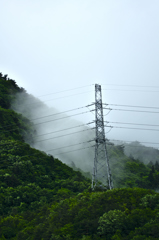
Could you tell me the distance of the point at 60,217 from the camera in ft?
92.3

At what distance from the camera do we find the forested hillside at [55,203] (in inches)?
915

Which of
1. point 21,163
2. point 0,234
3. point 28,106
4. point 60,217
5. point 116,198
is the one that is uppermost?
point 28,106

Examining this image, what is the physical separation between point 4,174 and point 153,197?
95.4ft

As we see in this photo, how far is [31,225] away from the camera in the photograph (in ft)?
98.7

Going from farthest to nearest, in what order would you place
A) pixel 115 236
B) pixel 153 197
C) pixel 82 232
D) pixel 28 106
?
pixel 28 106
pixel 153 197
pixel 82 232
pixel 115 236

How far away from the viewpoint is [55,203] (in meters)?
37.1

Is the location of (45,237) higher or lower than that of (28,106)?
lower

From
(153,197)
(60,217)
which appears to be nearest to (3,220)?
(60,217)

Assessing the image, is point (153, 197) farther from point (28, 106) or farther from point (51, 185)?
point (28, 106)

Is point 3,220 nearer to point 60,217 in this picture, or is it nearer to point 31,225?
point 31,225

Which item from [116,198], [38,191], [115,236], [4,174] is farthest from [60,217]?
[4,174]

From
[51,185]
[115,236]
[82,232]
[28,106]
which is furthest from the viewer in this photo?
[28,106]

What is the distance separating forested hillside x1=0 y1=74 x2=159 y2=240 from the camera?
2323 centimetres

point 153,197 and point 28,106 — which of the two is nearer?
point 153,197
